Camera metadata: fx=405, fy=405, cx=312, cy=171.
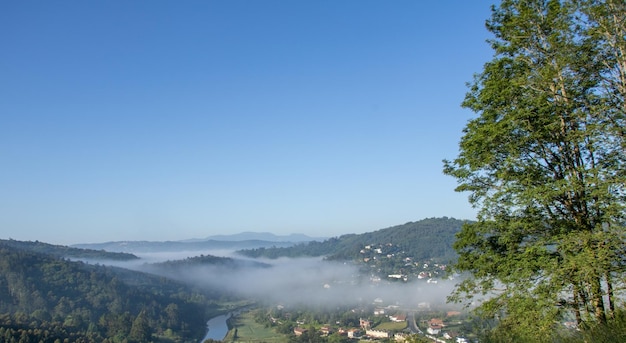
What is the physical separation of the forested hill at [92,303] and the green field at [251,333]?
7479mm

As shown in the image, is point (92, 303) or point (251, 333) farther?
point (92, 303)

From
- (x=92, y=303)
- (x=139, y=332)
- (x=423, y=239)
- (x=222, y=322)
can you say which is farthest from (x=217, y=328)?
(x=423, y=239)

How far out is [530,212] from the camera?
8750mm

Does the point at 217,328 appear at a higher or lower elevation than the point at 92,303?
lower

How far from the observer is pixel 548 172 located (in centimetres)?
903

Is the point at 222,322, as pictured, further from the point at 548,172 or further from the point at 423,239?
the point at 423,239

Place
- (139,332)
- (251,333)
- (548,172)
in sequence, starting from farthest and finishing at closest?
(251,333)
(139,332)
(548,172)

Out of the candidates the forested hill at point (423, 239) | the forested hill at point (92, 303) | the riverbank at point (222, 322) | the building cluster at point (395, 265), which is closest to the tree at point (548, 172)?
the forested hill at point (92, 303)

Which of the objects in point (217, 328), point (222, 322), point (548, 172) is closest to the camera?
point (548, 172)

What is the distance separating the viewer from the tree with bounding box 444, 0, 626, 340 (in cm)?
766

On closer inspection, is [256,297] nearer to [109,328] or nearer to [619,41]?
[109,328]

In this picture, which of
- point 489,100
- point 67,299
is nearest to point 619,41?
point 489,100

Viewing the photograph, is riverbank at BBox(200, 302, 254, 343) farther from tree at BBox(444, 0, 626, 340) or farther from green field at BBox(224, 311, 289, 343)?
tree at BBox(444, 0, 626, 340)

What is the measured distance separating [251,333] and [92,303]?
145 feet
